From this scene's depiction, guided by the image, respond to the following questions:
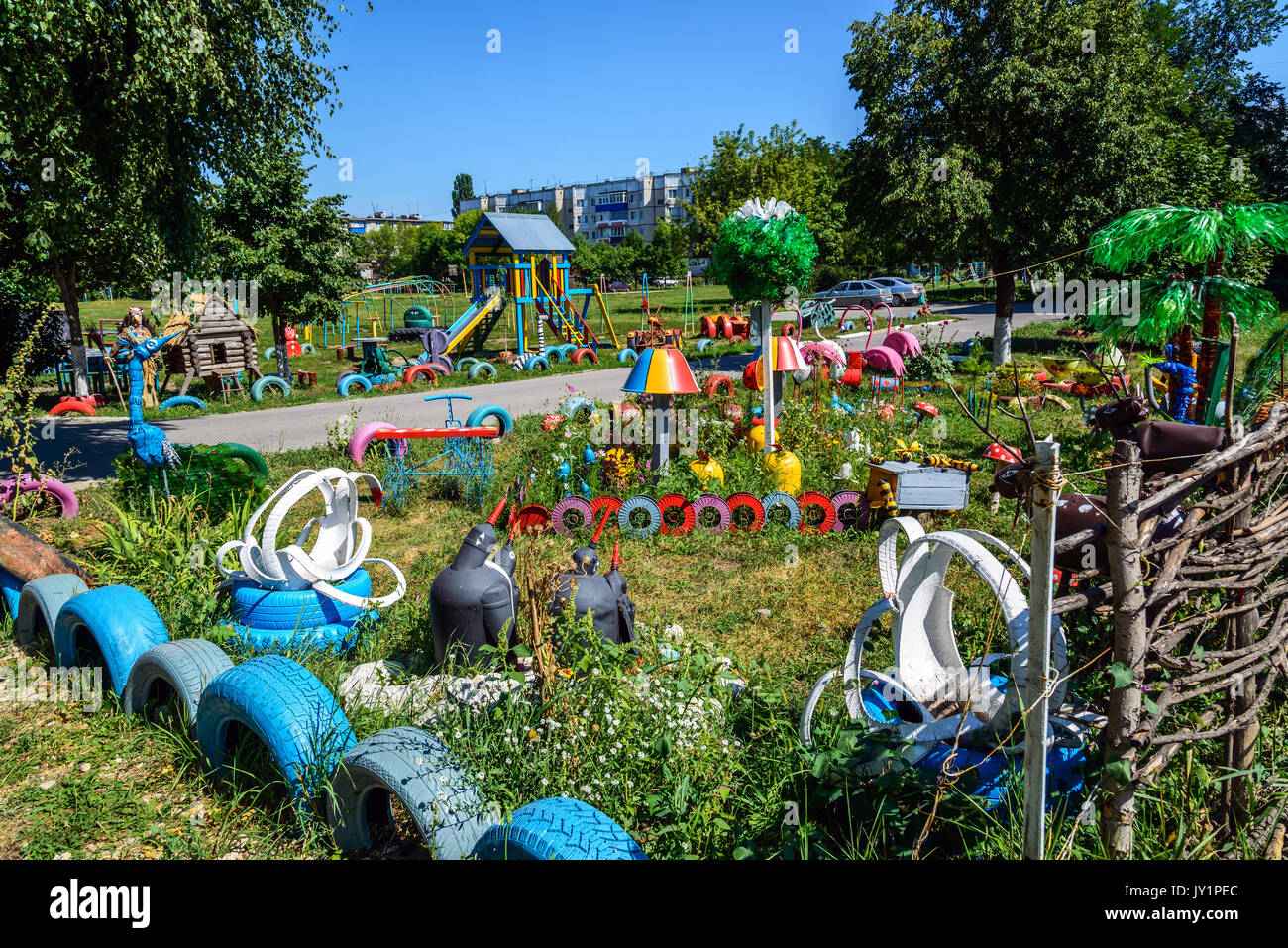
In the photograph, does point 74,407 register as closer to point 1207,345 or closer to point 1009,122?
point 1207,345

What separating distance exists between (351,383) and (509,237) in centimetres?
739

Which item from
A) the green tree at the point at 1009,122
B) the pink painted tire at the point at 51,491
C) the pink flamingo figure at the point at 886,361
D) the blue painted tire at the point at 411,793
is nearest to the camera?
the blue painted tire at the point at 411,793

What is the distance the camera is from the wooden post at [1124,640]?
92.9 inches

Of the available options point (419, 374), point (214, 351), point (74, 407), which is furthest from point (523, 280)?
point (74, 407)

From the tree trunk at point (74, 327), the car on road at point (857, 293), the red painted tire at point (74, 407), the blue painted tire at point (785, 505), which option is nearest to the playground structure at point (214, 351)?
the tree trunk at point (74, 327)

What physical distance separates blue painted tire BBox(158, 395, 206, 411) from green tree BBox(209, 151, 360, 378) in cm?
279

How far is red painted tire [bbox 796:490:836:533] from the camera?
738 cm

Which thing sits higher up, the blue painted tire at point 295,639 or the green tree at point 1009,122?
Result: the green tree at point 1009,122

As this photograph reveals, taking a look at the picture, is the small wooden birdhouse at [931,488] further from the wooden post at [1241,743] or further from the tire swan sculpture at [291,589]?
the tire swan sculpture at [291,589]

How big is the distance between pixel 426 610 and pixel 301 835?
6.97 ft

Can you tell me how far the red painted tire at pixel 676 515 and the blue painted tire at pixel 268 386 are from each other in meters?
10.8

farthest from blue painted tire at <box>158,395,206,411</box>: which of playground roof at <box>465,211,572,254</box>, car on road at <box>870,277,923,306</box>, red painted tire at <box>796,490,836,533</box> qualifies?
car on road at <box>870,277,923,306</box>

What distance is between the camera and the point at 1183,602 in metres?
2.83

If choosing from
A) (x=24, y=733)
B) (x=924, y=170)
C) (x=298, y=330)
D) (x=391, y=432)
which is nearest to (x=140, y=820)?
(x=24, y=733)
